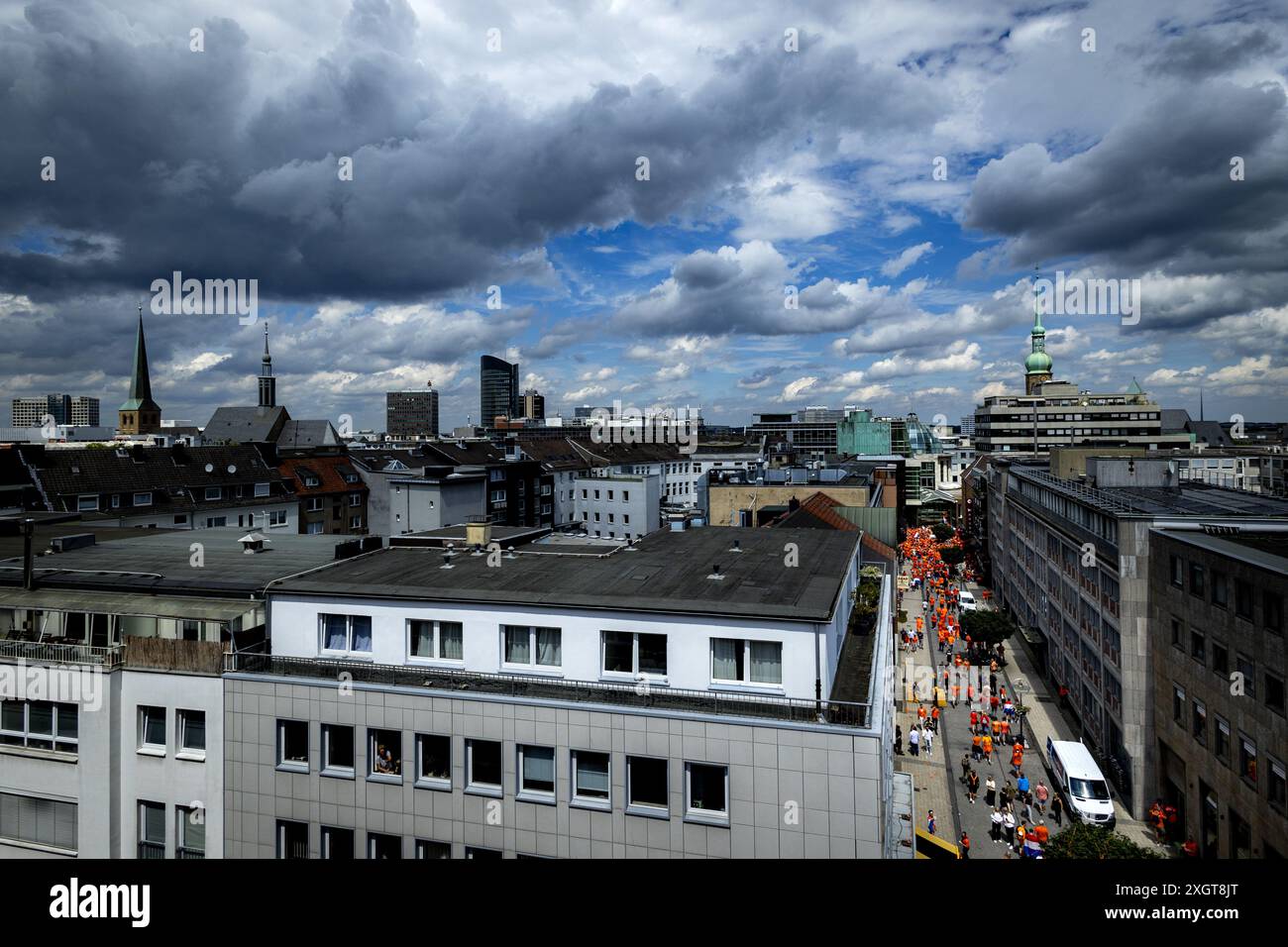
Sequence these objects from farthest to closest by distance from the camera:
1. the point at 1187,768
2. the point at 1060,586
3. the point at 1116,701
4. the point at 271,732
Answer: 1. the point at 1060,586
2. the point at 1116,701
3. the point at 1187,768
4. the point at 271,732

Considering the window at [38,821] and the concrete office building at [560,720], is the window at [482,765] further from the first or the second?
the window at [38,821]

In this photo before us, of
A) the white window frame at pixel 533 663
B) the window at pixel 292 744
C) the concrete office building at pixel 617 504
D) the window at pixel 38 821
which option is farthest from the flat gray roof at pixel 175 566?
the concrete office building at pixel 617 504

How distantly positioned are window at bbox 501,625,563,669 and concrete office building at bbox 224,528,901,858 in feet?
0.15

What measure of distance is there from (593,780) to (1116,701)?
28307 millimetres

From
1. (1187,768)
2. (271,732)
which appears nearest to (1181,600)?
(1187,768)

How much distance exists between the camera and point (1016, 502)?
2518 inches

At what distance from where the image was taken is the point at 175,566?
23438 millimetres

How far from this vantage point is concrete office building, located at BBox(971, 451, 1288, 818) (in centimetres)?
3300

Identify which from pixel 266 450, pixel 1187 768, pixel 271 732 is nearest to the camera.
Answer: pixel 271 732

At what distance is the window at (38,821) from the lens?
19.0 m

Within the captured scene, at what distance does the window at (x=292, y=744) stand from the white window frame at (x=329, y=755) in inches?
16.5

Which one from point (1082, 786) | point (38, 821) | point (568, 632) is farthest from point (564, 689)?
point (1082, 786)

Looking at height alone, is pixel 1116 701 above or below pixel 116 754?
below
